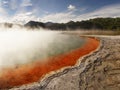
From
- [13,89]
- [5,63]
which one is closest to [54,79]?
[13,89]

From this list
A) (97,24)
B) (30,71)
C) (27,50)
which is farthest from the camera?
(97,24)

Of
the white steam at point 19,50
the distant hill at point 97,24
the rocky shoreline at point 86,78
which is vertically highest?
the distant hill at point 97,24

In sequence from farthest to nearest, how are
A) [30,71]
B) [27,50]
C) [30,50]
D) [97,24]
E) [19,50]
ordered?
[97,24] → [19,50] → [27,50] → [30,50] → [30,71]

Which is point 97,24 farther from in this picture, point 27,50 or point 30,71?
point 30,71

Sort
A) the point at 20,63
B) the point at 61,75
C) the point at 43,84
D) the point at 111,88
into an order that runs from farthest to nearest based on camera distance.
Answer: the point at 20,63
the point at 61,75
the point at 43,84
the point at 111,88

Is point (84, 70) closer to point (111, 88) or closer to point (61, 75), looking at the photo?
point (61, 75)

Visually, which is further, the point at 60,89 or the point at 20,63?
the point at 20,63

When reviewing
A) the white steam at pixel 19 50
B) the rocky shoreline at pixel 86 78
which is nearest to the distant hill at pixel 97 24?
the white steam at pixel 19 50

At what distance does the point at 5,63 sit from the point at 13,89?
8197 mm

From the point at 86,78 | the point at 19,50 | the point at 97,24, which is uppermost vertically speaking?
the point at 97,24

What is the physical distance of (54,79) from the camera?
17.6 meters

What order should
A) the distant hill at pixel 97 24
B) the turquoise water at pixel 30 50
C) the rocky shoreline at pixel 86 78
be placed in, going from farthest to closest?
the distant hill at pixel 97 24
the turquoise water at pixel 30 50
the rocky shoreline at pixel 86 78

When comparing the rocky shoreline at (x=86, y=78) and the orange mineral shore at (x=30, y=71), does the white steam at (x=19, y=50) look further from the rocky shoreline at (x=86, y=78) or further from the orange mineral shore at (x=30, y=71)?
the rocky shoreline at (x=86, y=78)

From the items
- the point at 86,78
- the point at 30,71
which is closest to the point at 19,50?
the point at 30,71
